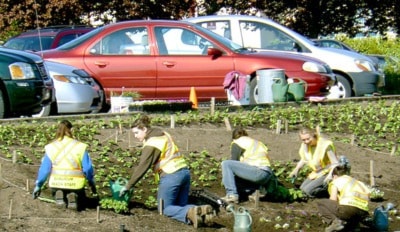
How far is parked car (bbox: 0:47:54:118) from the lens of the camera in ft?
52.4

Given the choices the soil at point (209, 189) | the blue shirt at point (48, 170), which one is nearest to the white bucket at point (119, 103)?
the soil at point (209, 189)

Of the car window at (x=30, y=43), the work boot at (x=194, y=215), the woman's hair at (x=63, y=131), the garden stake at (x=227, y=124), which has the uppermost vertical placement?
the car window at (x=30, y=43)

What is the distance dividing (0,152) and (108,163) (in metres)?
1.34

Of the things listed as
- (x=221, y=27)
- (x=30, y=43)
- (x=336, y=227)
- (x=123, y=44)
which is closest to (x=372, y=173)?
(x=336, y=227)

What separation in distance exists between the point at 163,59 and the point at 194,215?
700 centimetres

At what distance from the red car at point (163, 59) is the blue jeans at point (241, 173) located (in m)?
5.38

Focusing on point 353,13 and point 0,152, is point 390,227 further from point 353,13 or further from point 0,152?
point 353,13

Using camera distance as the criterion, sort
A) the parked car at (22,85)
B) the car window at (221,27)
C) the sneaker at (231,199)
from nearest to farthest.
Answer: the sneaker at (231,199)
the parked car at (22,85)
the car window at (221,27)

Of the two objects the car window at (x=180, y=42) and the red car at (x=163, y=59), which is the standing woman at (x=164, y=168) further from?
the car window at (x=180, y=42)

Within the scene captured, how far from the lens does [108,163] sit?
14.3 metres

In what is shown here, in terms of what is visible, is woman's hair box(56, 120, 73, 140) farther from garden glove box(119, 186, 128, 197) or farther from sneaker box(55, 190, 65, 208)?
garden glove box(119, 186, 128, 197)

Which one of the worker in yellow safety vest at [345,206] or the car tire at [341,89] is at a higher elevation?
the car tire at [341,89]

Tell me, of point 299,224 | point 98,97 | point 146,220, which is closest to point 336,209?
point 299,224

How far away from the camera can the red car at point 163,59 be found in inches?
738
